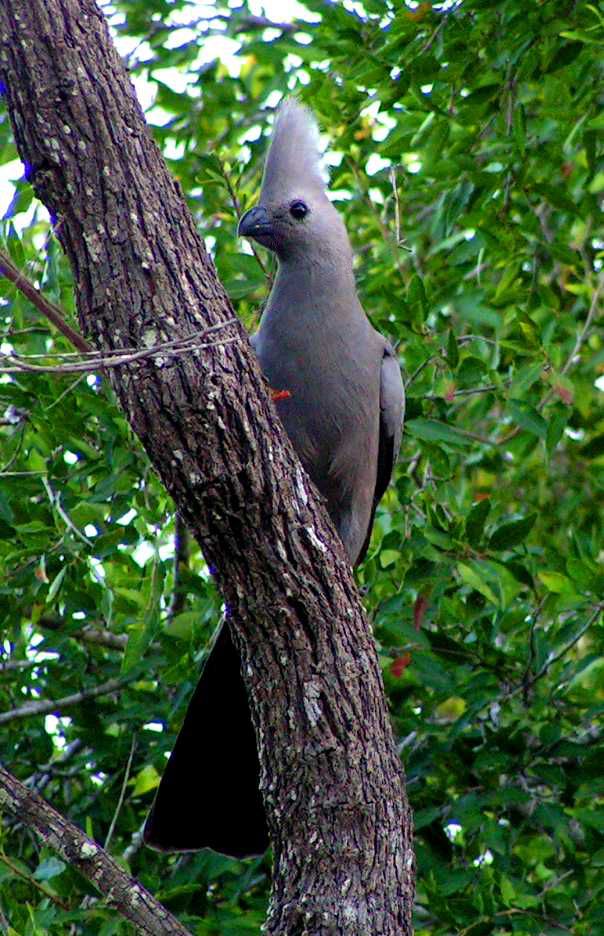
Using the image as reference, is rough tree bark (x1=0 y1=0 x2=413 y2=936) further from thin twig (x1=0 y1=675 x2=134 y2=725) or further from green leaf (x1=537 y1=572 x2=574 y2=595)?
thin twig (x1=0 y1=675 x2=134 y2=725)

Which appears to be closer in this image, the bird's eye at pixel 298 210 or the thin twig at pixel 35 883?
the thin twig at pixel 35 883

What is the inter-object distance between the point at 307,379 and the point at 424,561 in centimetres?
66

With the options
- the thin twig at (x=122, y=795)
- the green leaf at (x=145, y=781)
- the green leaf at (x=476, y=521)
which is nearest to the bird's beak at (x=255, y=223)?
the green leaf at (x=476, y=521)

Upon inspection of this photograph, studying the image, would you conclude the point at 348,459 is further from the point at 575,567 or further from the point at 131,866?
the point at 131,866

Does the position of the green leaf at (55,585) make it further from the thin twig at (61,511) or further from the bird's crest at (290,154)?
the bird's crest at (290,154)

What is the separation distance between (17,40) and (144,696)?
2.16m

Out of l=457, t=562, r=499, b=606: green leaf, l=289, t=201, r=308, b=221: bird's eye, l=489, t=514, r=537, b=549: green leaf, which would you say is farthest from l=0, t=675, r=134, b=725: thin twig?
l=289, t=201, r=308, b=221: bird's eye

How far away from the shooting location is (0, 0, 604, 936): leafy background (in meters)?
3.69

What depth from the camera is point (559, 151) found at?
15.2ft

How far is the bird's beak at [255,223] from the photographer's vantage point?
406 cm

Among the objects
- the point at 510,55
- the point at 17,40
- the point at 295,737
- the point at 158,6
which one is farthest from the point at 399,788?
the point at 158,6

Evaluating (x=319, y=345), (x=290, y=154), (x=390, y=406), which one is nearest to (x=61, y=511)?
(x=319, y=345)

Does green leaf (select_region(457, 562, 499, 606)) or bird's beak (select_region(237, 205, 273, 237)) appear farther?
bird's beak (select_region(237, 205, 273, 237))

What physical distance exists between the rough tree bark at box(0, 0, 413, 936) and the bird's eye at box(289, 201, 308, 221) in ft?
4.62
